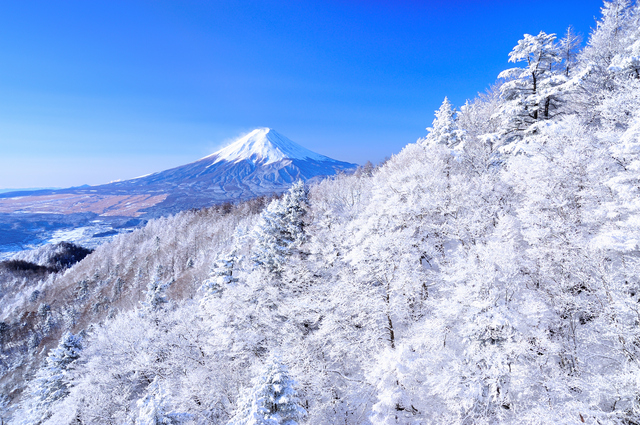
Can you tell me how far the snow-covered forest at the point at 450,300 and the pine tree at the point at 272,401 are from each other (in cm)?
10

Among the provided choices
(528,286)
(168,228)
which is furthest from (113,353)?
(168,228)

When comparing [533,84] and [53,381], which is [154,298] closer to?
[53,381]

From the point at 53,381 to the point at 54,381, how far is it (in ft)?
0.40

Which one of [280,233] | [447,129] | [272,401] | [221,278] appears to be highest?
[447,129]

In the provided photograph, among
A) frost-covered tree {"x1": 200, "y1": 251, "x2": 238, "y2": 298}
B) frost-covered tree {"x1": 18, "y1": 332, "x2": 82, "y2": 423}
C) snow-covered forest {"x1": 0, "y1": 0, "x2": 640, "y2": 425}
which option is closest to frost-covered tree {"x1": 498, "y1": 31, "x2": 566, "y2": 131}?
snow-covered forest {"x1": 0, "y1": 0, "x2": 640, "y2": 425}

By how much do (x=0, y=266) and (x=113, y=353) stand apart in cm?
13784

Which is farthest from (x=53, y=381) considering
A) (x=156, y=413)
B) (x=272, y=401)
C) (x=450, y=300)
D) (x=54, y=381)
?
(x=450, y=300)

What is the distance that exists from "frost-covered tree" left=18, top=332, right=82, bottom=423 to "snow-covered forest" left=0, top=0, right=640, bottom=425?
0.23 meters

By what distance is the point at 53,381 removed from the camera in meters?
28.0

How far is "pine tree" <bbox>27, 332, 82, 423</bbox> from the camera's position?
2766 centimetres

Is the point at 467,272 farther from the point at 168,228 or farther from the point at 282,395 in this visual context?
the point at 168,228

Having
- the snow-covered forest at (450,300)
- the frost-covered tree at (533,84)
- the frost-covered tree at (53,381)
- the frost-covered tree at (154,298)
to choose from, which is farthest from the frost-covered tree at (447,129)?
the frost-covered tree at (53,381)

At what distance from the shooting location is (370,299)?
729 inches

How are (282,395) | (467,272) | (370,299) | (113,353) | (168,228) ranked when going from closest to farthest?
(282,395), (467,272), (370,299), (113,353), (168,228)
